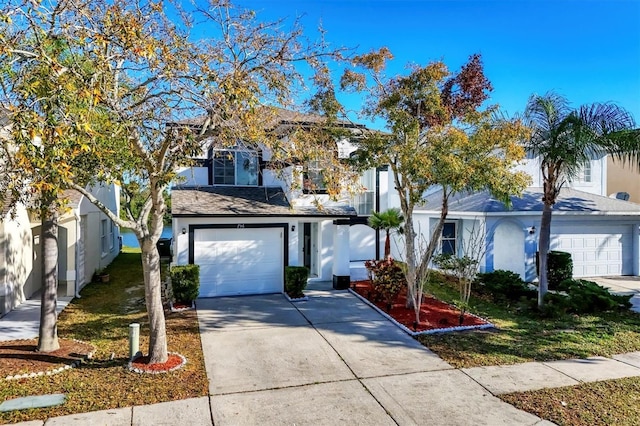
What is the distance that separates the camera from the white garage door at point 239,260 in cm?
1468

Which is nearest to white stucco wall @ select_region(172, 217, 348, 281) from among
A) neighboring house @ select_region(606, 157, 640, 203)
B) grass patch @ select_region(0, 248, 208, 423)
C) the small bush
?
grass patch @ select_region(0, 248, 208, 423)

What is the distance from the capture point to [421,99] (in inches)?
469

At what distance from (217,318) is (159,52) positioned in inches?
288

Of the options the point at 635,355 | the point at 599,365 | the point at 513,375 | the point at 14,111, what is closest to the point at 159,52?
the point at 14,111

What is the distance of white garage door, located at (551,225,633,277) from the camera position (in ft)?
59.6

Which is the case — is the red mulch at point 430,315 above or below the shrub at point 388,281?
below

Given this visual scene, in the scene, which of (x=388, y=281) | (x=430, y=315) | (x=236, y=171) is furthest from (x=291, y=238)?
(x=430, y=315)

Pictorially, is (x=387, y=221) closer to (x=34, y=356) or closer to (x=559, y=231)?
(x=559, y=231)

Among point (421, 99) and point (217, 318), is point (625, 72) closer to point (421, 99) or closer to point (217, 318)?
point (421, 99)

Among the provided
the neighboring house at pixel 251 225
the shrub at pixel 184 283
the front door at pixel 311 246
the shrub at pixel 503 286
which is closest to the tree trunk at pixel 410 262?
the neighboring house at pixel 251 225

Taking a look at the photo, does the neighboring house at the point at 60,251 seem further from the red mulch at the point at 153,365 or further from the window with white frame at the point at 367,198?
the window with white frame at the point at 367,198

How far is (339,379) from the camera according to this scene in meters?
7.83

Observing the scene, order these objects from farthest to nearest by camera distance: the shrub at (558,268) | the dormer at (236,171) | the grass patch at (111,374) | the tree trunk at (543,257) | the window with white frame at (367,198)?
the window with white frame at (367,198)
the dormer at (236,171)
the shrub at (558,268)
the tree trunk at (543,257)
the grass patch at (111,374)

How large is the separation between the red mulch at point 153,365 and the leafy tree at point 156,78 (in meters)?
0.17
